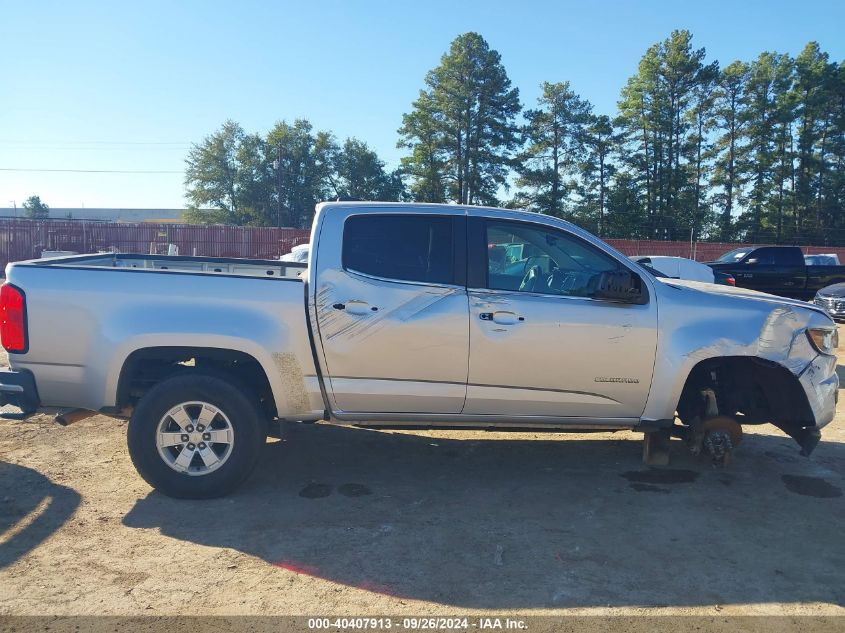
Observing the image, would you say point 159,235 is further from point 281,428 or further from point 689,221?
point 689,221

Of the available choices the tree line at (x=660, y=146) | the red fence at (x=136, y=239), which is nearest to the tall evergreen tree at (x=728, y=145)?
the tree line at (x=660, y=146)

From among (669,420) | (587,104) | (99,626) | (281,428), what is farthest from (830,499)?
(587,104)

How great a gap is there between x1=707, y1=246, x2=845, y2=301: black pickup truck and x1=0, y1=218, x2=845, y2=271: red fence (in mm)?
11442

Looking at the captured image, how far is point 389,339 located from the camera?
176 inches

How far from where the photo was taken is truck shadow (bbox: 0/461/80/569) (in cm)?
384

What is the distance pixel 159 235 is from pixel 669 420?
26786 mm

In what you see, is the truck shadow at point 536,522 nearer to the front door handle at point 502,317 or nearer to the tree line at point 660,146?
the front door handle at point 502,317

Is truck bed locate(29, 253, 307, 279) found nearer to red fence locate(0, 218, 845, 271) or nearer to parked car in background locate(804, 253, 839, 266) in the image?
parked car in background locate(804, 253, 839, 266)

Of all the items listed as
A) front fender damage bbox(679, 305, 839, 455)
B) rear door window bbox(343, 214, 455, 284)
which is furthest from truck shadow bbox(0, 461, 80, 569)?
front fender damage bbox(679, 305, 839, 455)

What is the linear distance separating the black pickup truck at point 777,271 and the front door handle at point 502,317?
14.6m

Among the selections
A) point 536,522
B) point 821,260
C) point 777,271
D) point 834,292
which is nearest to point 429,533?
point 536,522

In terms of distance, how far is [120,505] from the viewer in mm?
4406

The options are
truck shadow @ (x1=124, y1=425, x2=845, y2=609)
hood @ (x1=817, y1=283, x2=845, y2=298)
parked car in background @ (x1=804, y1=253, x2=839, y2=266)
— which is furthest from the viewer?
parked car in background @ (x1=804, y1=253, x2=839, y2=266)

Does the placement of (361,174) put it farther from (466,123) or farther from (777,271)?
(777,271)
